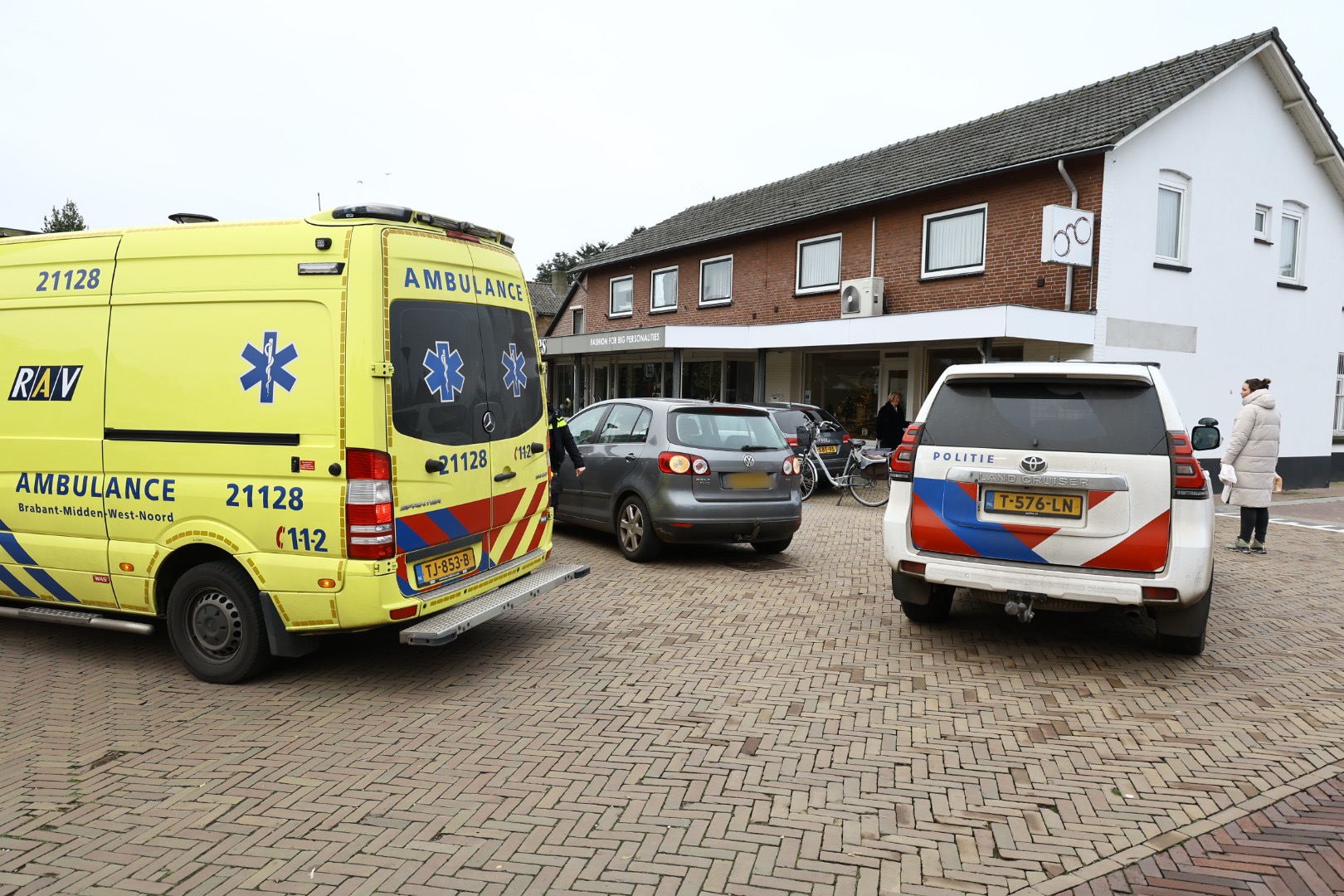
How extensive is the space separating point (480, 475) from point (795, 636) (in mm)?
2442

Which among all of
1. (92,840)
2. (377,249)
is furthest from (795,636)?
(92,840)

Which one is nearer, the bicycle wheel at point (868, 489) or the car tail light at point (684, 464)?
the car tail light at point (684, 464)

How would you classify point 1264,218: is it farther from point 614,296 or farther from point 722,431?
point 614,296

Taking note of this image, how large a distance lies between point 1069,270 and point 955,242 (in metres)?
2.72

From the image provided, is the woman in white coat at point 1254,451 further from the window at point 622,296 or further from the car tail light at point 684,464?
the window at point 622,296

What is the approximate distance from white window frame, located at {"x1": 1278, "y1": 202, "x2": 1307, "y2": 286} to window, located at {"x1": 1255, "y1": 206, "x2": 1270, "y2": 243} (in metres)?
0.64

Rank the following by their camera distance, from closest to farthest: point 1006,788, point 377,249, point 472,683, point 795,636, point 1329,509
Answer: point 1006,788, point 377,249, point 472,683, point 795,636, point 1329,509

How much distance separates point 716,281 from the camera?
925 inches

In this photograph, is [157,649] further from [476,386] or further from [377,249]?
[377,249]

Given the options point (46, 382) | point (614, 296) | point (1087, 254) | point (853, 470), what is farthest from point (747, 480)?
point (614, 296)

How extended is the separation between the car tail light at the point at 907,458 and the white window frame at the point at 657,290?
778 inches

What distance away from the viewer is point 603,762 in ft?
12.9

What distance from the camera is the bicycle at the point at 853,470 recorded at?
1386cm

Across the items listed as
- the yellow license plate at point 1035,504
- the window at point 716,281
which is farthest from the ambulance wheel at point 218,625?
the window at point 716,281
